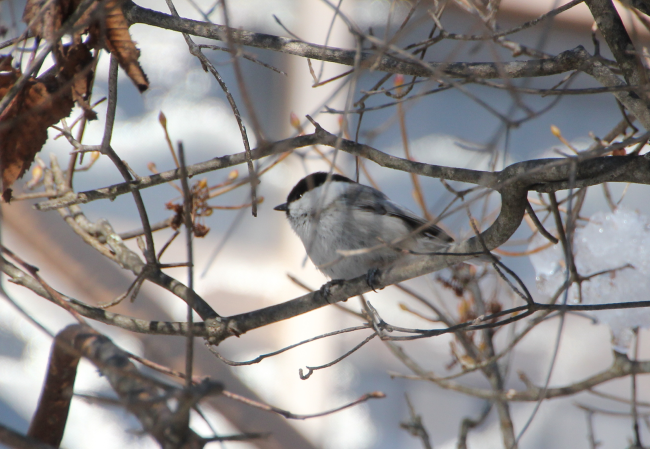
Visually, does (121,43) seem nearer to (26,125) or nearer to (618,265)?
(26,125)

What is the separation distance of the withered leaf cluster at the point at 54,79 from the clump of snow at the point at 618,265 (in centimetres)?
137

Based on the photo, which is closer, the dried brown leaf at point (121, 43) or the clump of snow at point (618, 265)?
the dried brown leaf at point (121, 43)

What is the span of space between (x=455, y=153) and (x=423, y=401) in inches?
65.8

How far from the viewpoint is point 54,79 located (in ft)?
4.15

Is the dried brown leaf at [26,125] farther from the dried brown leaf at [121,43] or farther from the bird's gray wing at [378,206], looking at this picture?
the bird's gray wing at [378,206]

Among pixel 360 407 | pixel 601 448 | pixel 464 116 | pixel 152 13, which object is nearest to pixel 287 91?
pixel 464 116

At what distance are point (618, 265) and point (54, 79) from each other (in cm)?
158

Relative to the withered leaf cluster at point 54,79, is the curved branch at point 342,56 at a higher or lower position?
higher

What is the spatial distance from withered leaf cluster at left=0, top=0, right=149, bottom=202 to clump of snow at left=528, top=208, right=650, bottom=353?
1.37m

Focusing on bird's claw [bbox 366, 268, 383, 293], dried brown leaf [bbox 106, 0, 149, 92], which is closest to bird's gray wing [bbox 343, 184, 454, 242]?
bird's claw [bbox 366, 268, 383, 293]

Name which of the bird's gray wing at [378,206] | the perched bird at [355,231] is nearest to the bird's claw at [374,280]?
the perched bird at [355,231]

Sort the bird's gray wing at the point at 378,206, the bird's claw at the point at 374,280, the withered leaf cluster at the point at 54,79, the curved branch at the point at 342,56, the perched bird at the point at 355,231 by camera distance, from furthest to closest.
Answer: the bird's gray wing at the point at 378,206 < the perched bird at the point at 355,231 < the bird's claw at the point at 374,280 < the curved branch at the point at 342,56 < the withered leaf cluster at the point at 54,79

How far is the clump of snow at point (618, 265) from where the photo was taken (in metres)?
1.65

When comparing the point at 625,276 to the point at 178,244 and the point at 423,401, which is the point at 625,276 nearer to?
the point at 423,401
